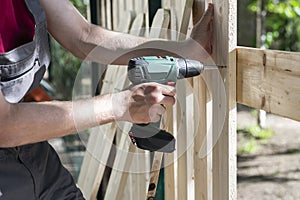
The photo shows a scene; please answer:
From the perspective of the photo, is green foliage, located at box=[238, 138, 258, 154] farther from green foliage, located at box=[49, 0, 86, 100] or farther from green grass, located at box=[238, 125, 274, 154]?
green foliage, located at box=[49, 0, 86, 100]

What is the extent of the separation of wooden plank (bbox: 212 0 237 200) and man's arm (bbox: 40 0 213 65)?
0.09 m

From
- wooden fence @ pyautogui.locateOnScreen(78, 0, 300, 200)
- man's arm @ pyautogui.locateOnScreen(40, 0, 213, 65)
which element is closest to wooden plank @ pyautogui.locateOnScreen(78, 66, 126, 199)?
wooden fence @ pyautogui.locateOnScreen(78, 0, 300, 200)

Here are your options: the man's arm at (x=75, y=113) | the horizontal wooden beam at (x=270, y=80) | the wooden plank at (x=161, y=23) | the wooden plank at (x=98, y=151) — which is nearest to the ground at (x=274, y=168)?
the wooden plank at (x=98, y=151)

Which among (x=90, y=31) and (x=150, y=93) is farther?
(x=90, y=31)

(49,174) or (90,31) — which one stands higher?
(90,31)

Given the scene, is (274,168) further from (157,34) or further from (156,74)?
(156,74)

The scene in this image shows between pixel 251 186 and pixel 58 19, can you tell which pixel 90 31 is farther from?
pixel 251 186

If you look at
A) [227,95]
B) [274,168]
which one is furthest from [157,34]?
[274,168]

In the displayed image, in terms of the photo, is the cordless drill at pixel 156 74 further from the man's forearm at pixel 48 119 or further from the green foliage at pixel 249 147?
the green foliage at pixel 249 147

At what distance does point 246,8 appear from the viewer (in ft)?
24.7

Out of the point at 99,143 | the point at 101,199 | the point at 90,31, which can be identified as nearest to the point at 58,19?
the point at 90,31

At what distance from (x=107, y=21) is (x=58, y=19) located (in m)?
1.63

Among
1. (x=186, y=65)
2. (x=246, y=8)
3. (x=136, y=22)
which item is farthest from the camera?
(x=246, y=8)

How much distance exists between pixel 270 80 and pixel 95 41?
2.54 ft
